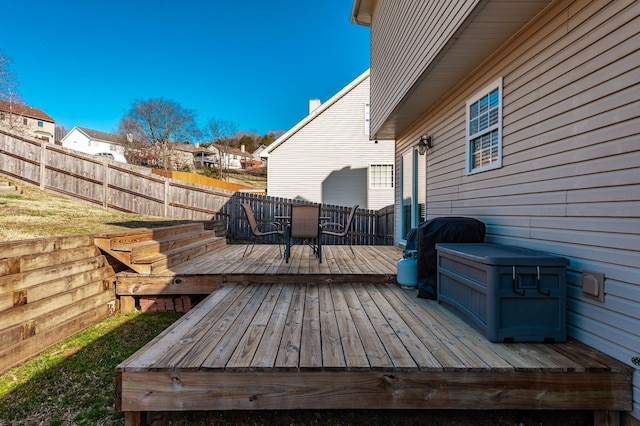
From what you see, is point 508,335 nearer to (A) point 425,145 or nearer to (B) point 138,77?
(A) point 425,145

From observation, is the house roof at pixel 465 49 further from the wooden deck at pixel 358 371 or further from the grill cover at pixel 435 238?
the wooden deck at pixel 358 371

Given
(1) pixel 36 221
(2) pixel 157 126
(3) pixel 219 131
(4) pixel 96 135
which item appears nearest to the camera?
(1) pixel 36 221

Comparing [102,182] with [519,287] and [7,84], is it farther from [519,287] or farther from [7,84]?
[7,84]

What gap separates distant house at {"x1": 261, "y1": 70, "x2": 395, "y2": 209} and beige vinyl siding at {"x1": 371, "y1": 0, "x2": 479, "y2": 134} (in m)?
5.37

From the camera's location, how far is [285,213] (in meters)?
9.45

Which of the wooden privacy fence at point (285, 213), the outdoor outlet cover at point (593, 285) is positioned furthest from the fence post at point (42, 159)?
the outdoor outlet cover at point (593, 285)

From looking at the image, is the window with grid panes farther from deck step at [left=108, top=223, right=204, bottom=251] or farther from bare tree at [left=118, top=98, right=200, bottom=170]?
bare tree at [left=118, top=98, right=200, bottom=170]

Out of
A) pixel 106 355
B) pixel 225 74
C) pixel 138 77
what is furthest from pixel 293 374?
pixel 138 77

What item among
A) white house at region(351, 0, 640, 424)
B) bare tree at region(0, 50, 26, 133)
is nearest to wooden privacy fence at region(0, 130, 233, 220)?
white house at region(351, 0, 640, 424)

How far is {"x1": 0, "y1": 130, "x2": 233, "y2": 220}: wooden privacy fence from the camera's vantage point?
818 cm

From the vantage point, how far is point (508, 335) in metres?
2.09

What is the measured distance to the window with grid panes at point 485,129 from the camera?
10.9ft

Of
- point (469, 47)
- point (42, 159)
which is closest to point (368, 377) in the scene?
point (469, 47)

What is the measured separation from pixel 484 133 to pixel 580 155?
150 cm
